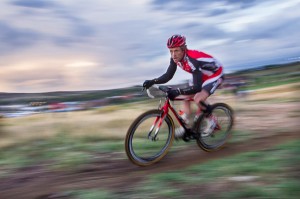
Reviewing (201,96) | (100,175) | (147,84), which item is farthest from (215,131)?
(100,175)

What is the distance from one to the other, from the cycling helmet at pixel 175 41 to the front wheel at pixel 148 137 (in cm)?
106

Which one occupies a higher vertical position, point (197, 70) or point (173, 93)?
point (197, 70)

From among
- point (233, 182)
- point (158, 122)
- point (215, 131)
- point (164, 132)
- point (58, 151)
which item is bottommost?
point (233, 182)

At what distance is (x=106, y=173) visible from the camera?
17.6 feet

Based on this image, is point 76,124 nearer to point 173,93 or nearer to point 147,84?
point 147,84

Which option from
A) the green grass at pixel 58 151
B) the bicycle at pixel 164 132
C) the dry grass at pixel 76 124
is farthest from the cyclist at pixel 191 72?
the dry grass at pixel 76 124

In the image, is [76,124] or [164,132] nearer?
[164,132]

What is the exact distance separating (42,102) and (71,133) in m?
1.65

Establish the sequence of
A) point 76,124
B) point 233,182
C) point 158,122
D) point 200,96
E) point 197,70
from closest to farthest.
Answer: point 233,182 → point 158,122 → point 197,70 → point 200,96 → point 76,124

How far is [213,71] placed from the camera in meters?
6.19

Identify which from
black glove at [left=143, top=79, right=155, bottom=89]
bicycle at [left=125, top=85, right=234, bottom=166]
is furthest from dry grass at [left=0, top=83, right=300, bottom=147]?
black glove at [left=143, top=79, right=155, bottom=89]

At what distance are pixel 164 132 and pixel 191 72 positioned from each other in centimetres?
106

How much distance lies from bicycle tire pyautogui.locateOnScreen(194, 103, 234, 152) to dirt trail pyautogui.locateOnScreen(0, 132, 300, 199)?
0.45 ft

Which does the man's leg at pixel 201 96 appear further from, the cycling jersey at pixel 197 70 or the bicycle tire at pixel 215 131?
the bicycle tire at pixel 215 131
